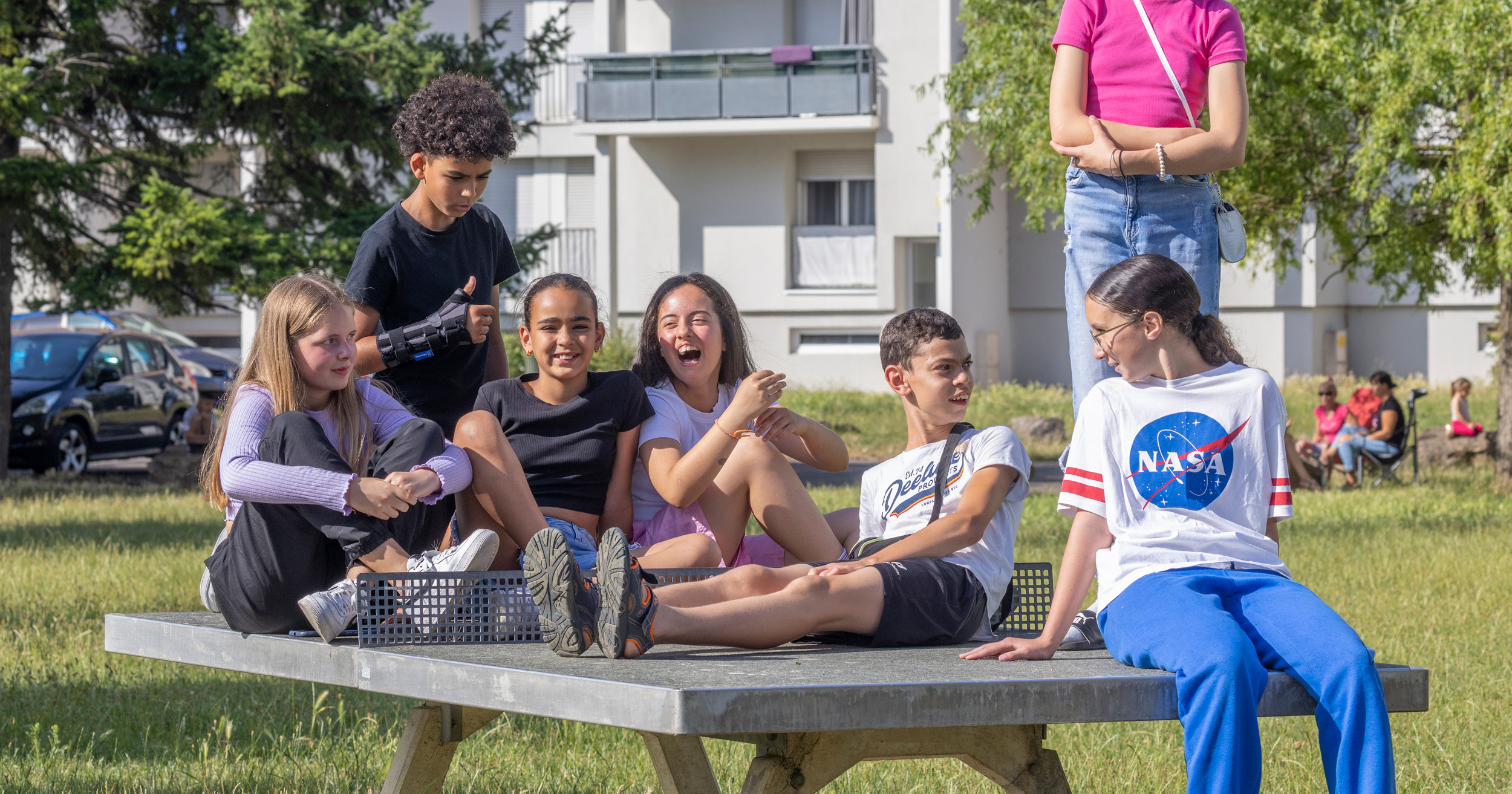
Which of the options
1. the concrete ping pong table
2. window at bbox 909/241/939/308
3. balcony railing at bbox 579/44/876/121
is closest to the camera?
the concrete ping pong table

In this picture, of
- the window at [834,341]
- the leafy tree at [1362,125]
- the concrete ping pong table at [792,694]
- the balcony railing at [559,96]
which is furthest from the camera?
the balcony railing at [559,96]

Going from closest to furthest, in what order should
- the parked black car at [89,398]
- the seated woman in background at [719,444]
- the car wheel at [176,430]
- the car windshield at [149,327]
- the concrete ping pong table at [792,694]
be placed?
the concrete ping pong table at [792,694] < the seated woman in background at [719,444] < the parked black car at [89,398] < the car wheel at [176,430] < the car windshield at [149,327]

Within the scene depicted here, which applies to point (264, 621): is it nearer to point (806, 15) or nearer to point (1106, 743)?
point (1106, 743)

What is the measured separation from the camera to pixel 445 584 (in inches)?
128

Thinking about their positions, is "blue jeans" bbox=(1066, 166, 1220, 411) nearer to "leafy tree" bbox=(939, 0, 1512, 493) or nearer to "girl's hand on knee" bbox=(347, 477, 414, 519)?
"girl's hand on knee" bbox=(347, 477, 414, 519)

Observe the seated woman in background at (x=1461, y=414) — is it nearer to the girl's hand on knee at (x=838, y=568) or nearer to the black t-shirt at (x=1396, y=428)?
→ the black t-shirt at (x=1396, y=428)

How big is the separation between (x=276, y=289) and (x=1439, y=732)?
13.9 feet

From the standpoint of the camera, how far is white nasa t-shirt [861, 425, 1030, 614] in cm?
392

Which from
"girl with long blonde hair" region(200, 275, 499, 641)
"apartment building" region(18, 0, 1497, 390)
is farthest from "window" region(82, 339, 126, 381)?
"girl with long blonde hair" region(200, 275, 499, 641)

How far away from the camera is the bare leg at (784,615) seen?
3.21 m

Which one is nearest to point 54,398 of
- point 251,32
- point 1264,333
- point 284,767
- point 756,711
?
point 251,32

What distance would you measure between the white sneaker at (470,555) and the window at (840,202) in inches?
1000

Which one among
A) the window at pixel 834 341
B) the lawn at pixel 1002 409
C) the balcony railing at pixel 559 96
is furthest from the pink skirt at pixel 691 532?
the balcony railing at pixel 559 96

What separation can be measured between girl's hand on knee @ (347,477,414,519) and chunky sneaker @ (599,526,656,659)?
0.72m
